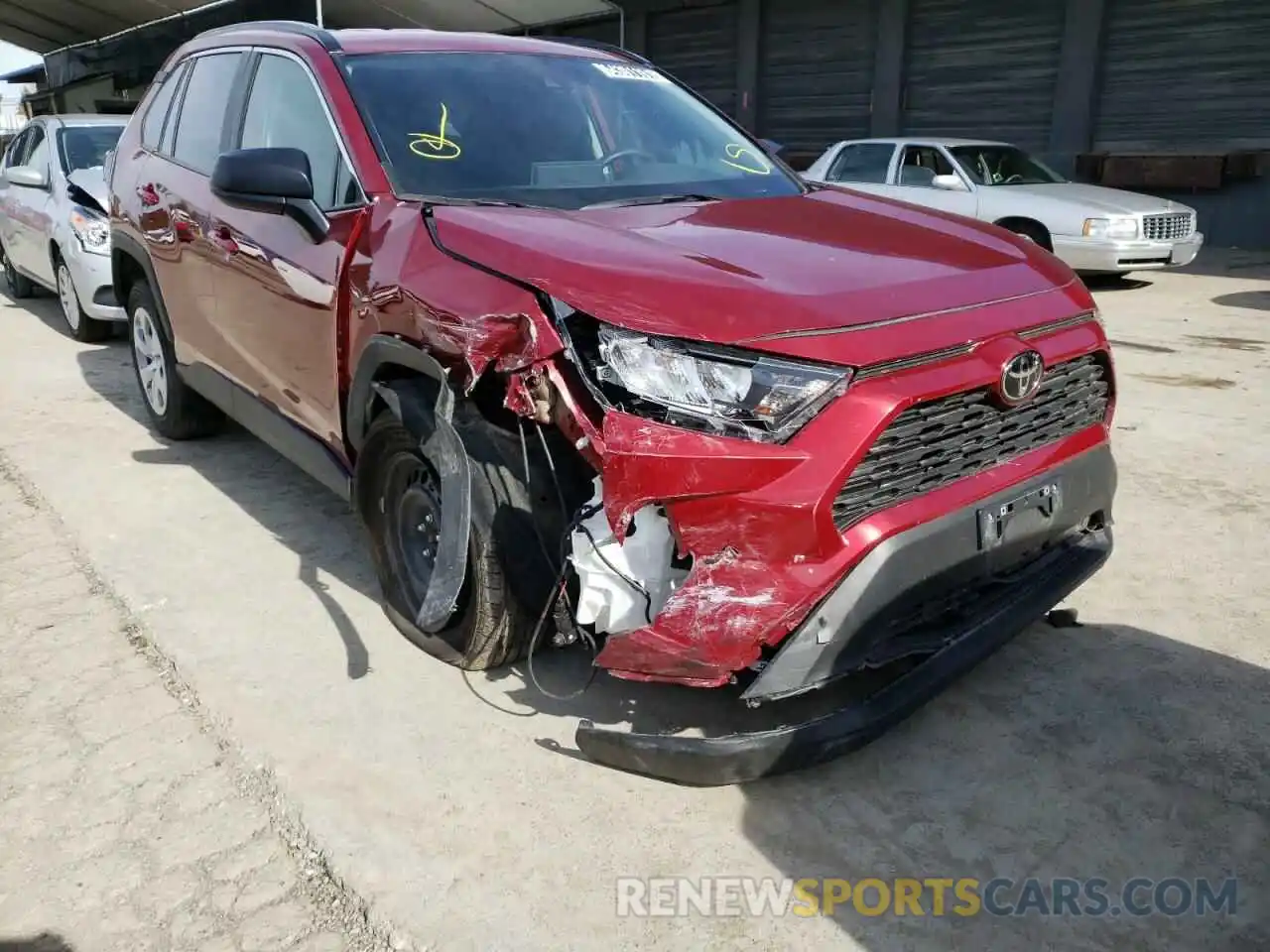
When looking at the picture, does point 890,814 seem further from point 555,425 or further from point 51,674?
point 51,674

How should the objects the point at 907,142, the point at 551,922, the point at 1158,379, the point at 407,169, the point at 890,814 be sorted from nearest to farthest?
the point at 551,922
the point at 890,814
the point at 407,169
the point at 1158,379
the point at 907,142

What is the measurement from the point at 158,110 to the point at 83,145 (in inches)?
159

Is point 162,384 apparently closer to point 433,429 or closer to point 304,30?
point 304,30

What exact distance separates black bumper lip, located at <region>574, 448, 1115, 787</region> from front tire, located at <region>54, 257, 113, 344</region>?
6.86 metres

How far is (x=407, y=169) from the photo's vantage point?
3213 mm

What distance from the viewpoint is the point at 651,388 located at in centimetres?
234

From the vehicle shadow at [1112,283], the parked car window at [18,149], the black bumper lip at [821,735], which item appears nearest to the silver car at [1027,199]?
the vehicle shadow at [1112,283]

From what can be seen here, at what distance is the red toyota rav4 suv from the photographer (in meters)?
2.31

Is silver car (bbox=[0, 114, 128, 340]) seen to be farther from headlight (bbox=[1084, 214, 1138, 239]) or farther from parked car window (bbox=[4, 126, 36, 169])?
headlight (bbox=[1084, 214, 1138, 239])

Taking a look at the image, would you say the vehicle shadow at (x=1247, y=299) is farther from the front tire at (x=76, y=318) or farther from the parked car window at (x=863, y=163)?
the front tire at (x=76, y=318)

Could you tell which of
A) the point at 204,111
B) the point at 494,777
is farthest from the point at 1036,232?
the point at 494,777

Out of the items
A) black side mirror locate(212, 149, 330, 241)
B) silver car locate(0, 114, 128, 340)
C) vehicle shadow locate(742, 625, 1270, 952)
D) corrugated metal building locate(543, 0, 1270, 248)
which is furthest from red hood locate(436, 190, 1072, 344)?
corrugated metal building locate(543, 0, 1270, 248)

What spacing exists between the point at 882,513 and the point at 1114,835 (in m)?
0.98

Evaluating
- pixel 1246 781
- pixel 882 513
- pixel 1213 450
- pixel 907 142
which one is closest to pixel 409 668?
pixel 882 513
